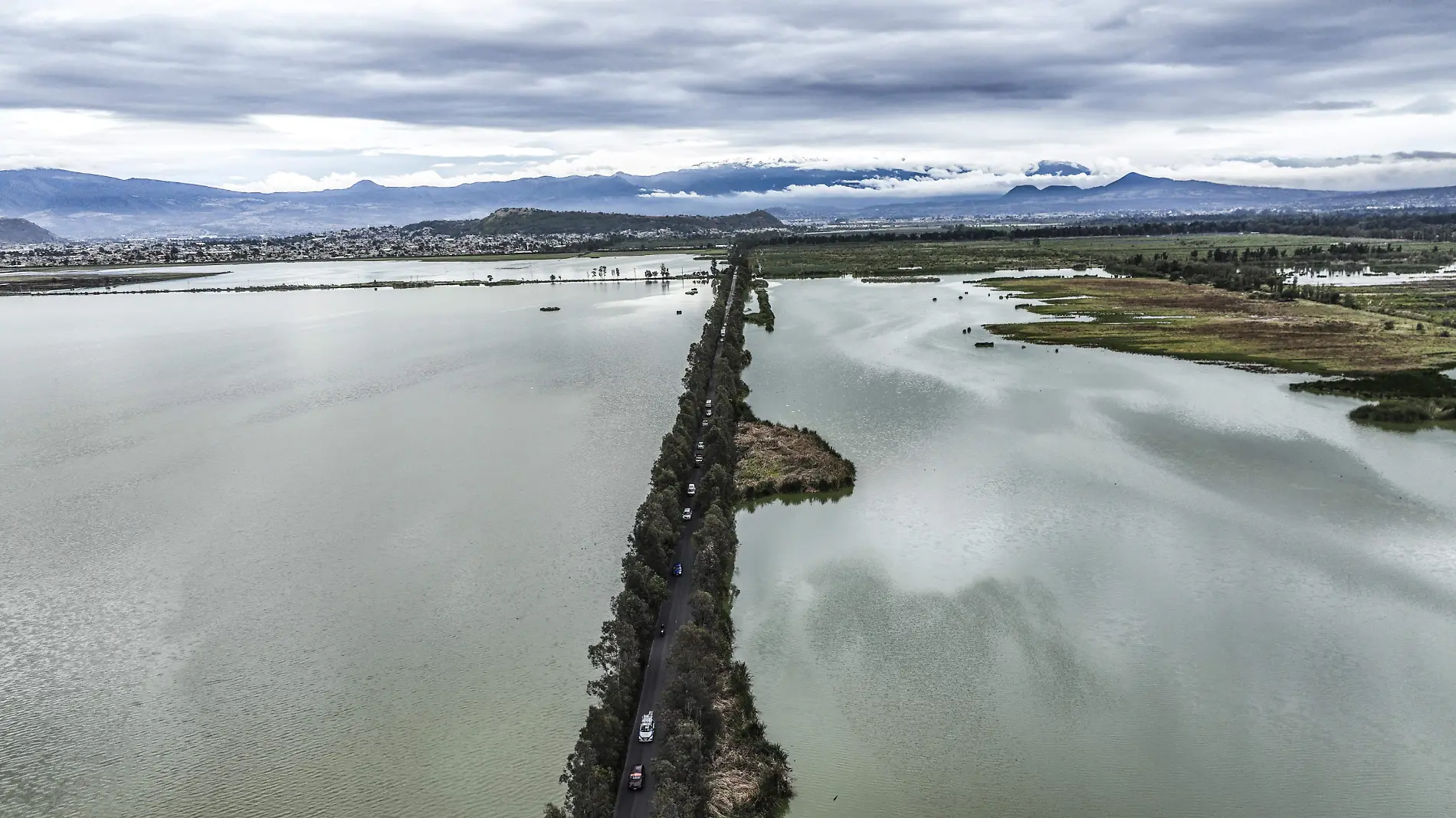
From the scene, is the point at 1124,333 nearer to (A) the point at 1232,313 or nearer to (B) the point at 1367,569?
(A) the point at 1232,313

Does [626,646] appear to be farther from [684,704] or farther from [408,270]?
[408,270]

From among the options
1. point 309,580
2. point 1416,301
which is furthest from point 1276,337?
point 309,580

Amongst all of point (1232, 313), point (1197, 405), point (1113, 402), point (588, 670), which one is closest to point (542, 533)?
point (588, 670)

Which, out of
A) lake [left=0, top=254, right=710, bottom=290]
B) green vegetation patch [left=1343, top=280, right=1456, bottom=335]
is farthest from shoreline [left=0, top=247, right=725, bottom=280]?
green vegetation patch [left=1343, top=280, right=1456, bottom=335]

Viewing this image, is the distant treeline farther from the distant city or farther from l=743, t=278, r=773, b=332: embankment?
l=743, t=278, r=773, b=332: embankment

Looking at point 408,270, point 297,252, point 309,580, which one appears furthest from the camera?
point 297,252

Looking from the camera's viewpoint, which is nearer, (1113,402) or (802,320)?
(1113,402)

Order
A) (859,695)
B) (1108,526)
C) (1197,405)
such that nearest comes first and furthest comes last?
(859,695)
(1108,526)
(1197,405)
